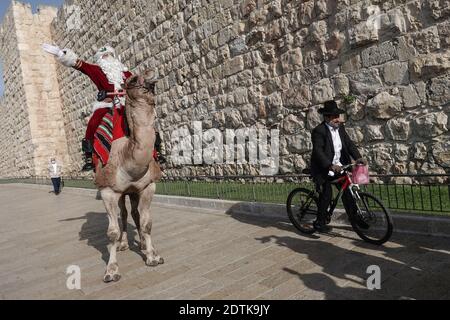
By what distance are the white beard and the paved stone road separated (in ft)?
8.36

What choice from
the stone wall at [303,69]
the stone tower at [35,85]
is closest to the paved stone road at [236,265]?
the stone wall at [303,69]

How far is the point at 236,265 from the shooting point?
15.3 feet

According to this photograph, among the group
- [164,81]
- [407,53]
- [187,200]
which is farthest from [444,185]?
[164,81]

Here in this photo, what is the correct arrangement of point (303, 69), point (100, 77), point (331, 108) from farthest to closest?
point (303, 69) → point (100, 77) → point (331, 108)

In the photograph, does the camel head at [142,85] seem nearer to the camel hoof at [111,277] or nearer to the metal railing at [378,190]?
the camel hoof at [111,277]

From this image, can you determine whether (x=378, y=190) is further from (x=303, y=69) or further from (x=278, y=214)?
(x=303, y=69)

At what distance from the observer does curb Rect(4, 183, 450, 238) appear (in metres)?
4.79

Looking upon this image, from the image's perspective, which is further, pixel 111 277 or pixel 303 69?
pixel 303 69

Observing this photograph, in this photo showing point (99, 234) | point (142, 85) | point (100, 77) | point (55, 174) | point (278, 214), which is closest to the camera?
point (142, 85)

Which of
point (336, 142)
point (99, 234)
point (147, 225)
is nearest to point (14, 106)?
point (99, 234)

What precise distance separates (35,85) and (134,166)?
21.5 metres

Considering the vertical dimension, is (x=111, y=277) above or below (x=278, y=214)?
below

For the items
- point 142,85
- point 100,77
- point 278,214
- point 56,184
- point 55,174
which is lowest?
point 278,214

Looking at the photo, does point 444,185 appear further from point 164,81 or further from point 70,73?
point 70,73
